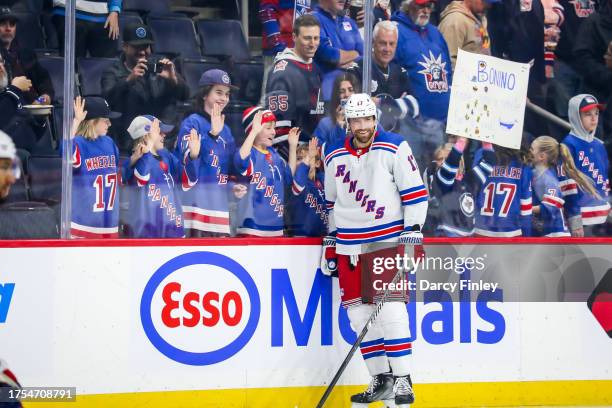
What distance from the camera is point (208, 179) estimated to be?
452cm

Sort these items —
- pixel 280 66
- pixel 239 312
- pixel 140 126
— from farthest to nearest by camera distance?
pixel 280 66
pixel 239 312
pixel 140 126

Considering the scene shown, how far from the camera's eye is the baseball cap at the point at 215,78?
14.7 ft

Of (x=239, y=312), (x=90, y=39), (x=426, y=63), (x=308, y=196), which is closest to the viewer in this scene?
(x=90, y=39)

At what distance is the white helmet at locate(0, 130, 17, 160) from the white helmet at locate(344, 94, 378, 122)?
1470 millimetres

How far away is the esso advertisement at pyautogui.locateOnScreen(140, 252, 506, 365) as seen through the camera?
439 cm

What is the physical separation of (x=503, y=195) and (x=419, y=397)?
109 centimetres

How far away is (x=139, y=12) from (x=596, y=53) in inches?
91.9

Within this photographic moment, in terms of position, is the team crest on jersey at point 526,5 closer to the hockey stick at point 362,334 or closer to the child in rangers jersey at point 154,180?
the hockey stick at point 362,334

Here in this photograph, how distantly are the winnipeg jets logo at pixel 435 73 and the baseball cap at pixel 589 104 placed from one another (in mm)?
740

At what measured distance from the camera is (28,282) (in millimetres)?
4188

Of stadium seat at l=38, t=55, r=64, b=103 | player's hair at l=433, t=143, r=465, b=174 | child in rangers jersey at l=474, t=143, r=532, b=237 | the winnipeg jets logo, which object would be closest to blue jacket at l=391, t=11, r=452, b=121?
the winnipeg jets logo

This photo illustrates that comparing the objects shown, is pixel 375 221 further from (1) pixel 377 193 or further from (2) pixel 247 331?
(2) pixel 247 331

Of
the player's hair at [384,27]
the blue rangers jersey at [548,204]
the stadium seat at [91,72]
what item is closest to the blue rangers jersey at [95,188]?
the stadium seat at [91,72]

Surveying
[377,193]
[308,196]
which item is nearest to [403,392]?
[377,193]
